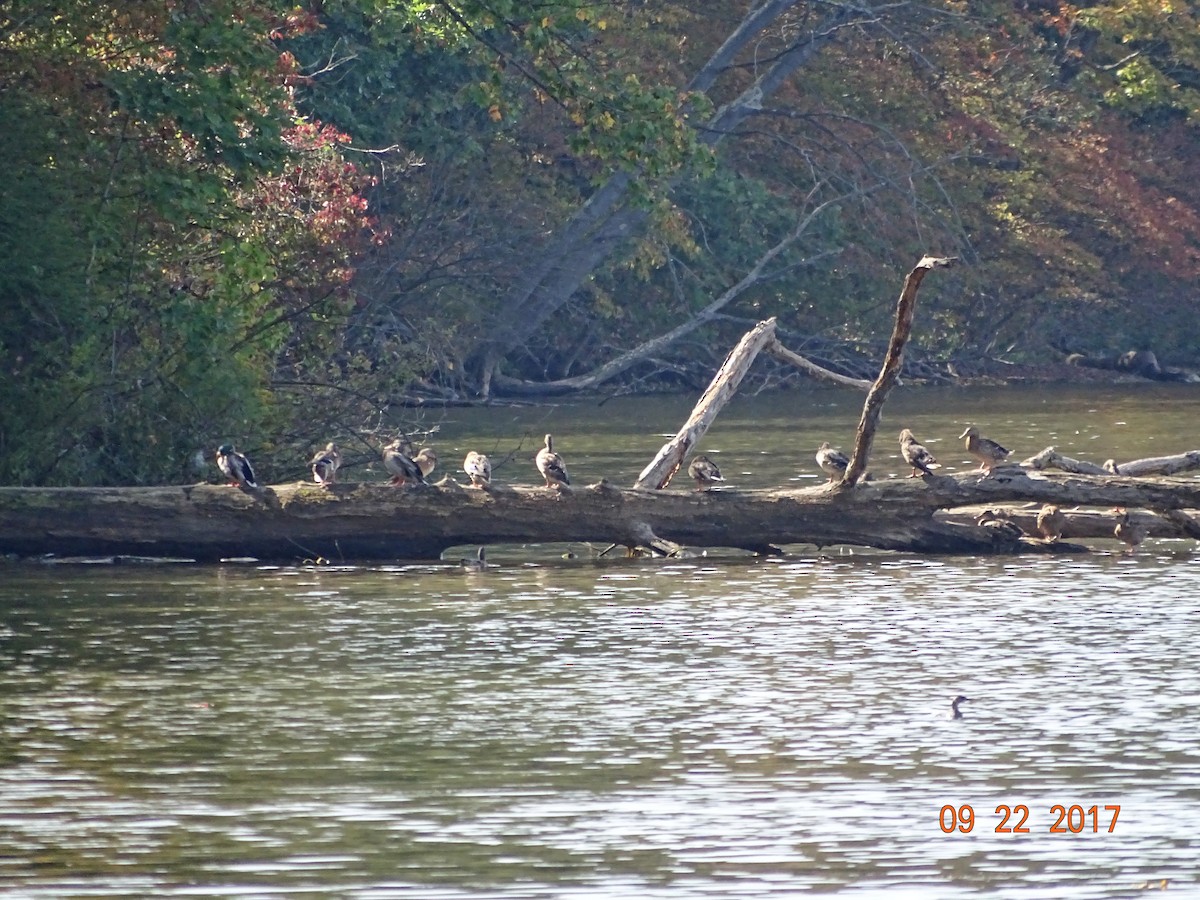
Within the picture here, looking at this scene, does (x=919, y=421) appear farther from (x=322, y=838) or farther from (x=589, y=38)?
(x=322, y=838)

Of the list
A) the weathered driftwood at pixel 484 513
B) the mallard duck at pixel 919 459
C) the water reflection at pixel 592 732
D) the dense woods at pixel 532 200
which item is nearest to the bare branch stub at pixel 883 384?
the weathered driftwood at pixel 484 513

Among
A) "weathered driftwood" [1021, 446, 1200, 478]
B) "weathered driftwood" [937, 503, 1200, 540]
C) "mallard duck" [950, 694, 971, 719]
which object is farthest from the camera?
"weathered driftwood" [1021, 446, 1200, 478]

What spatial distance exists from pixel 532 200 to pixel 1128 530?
23.1 meters

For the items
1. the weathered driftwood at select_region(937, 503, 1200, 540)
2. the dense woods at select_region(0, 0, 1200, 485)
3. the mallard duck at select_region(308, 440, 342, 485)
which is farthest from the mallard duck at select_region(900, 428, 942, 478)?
the mallard duck at select_region(308, 440, 342, 485)

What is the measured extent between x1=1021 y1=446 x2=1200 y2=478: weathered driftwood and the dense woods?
439cm

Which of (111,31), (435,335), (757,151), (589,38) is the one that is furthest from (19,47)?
(757,151)

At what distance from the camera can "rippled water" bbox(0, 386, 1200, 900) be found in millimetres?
8461

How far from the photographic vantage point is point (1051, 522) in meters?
17.6

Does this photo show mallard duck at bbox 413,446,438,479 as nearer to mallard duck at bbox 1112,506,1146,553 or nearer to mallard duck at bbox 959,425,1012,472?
mallard duck at bbox 959,425,1012,472

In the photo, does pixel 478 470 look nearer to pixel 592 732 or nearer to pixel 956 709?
pixel 592 732

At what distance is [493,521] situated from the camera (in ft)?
54.5

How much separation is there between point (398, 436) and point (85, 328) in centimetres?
317

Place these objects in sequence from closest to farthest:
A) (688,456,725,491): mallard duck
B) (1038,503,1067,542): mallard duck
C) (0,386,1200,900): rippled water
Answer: (0,386,1200,900): rippled water < (1038,503,1067,542): mallard duck < (688,456,725,491): mallard duck

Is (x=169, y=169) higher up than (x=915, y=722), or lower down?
higher up
